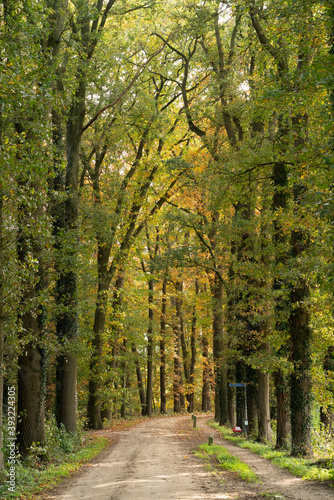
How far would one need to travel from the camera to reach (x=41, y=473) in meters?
10.4

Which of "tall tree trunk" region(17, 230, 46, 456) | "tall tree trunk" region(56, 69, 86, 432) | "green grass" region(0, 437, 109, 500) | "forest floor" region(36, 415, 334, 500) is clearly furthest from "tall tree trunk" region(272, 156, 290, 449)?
"tall tree trunk" region(17, 230, 46, 456)

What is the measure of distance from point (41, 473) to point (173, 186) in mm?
17209

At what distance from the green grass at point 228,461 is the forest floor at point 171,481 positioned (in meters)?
0.21

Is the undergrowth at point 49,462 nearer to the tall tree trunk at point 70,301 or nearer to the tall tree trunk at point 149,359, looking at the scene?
the tall tree trunk at point 70,301

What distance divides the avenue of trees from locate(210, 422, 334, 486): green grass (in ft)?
2.04

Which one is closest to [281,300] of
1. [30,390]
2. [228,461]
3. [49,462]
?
[228,461]

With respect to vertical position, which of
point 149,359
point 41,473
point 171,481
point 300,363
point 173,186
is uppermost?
point 173,186

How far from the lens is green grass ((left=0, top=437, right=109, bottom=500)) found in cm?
867

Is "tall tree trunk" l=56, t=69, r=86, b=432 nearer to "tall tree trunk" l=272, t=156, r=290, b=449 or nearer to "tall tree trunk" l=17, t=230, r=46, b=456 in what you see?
"tall tree trunk" l=17, t=230, r=46, b=456

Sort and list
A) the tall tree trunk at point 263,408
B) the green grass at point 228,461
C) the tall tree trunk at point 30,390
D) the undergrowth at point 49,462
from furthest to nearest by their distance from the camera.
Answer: the tall tree trunk at point 263,408
the tall tree trunk at point 30,390
the green grass at point 228,461
the undergrowth at point 49,462

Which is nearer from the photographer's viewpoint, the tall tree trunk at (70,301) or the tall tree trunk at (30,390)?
the tall tree trunk at (30,390)

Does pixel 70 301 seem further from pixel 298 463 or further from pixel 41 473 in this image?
pixel 298 463

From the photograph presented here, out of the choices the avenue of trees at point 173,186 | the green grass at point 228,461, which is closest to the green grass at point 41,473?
the avenue of trees at point 173,186

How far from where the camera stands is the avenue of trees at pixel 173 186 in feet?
29.7
